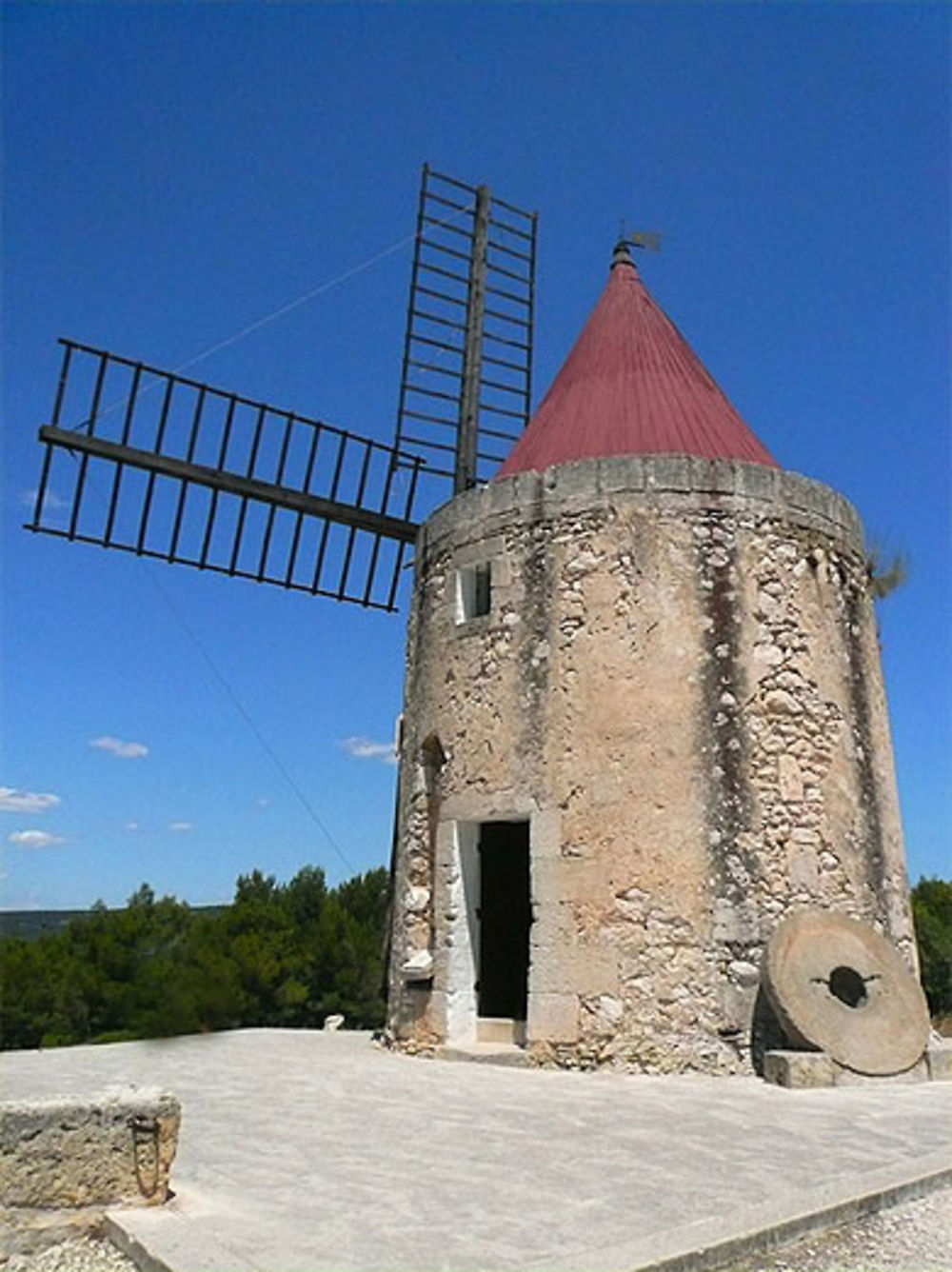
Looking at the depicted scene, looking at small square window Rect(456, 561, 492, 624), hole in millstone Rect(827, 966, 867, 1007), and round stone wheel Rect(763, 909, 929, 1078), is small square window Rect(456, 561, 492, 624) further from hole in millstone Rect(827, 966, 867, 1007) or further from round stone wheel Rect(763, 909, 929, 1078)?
hole in millstone Rect(827, 966, 867, 1007)

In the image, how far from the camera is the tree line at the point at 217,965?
3252 mm

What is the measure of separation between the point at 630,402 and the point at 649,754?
3.15 m

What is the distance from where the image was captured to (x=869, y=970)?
6.49 meters

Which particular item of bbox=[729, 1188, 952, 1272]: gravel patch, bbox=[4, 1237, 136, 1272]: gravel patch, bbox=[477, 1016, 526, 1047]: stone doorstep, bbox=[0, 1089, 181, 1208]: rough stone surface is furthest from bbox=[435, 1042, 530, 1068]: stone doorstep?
bbox=[4, 1237, 136, 1272]: gravel patch

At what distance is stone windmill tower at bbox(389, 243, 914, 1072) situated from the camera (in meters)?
6.48

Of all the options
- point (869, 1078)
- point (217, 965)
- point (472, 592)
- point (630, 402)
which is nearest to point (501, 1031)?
point (869, 1078)

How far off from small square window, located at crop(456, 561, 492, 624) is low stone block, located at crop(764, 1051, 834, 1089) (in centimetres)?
377

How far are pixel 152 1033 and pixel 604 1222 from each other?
4.72 ft

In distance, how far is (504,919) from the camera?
8641mm

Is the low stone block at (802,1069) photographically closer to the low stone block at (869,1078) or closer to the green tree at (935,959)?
the low stone block at (869,1078)

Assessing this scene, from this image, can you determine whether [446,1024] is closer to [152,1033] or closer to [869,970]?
[869,970]

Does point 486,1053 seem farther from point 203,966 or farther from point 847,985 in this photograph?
point 203,966

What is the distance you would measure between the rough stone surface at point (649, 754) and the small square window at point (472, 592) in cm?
10

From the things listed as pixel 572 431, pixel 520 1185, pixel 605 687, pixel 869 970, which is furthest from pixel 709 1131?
pixel 572 431
